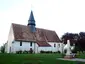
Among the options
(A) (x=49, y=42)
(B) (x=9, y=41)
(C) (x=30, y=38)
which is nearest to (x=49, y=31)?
(A) (x=49, y=42)

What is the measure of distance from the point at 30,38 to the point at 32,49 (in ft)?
12.1

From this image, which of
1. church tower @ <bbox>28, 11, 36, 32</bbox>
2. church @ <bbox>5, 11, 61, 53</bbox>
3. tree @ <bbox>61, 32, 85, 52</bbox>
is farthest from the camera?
church tower @ <bbox>28, 11, 36, 32</bbox>

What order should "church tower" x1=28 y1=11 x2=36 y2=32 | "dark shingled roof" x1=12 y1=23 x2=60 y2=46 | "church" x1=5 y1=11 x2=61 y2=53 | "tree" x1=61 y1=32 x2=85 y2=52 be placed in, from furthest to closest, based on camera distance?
"church tower" x1=28 y1=11 x2=36 y2=32, "tree" x1=61 y1=32 x2=85 y2=52, "dark shingled roof" x1=12 y1=23 x2=60 y2=46, "church" x1=5 y1=11 x2=61 y2=53

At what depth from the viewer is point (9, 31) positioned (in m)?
60.0

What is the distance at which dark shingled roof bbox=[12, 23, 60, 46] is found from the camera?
57053 millimetres

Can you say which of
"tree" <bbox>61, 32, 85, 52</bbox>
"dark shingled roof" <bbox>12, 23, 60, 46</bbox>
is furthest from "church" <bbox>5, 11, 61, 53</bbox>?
"tree" <bbox>61, 32, 85, 52</bbox>

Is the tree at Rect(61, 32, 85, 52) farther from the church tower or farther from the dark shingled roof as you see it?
the church tower

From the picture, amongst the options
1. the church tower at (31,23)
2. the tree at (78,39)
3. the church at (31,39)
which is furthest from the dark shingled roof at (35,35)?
the tree at (78,39)

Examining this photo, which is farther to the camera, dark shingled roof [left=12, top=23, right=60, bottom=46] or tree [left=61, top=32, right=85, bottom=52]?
tree [left=61, top=32, right=85, bottom=52]

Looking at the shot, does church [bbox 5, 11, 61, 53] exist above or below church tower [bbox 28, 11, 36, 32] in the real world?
below

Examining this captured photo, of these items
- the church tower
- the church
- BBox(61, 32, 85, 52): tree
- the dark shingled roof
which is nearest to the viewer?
the church

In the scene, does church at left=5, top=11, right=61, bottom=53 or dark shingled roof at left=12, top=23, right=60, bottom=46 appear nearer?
church at left=5, top=11, right=61, bottom=53

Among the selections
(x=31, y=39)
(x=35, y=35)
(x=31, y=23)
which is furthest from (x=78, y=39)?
(x=31, y=23)

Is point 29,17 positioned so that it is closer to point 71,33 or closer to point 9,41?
point 9,41
